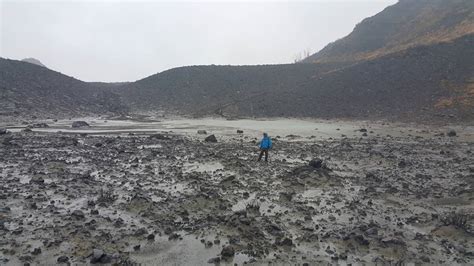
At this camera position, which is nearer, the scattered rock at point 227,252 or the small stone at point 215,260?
the small stone at point 215,260

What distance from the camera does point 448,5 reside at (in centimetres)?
6538

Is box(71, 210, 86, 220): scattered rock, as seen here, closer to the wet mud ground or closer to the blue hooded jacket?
the wet mud ground

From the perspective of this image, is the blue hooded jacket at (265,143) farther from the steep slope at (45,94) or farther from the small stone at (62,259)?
the steep slope at (45,94)

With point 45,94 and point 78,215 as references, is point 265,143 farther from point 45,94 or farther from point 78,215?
point 45,94

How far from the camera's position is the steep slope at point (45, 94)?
4000 centimetres

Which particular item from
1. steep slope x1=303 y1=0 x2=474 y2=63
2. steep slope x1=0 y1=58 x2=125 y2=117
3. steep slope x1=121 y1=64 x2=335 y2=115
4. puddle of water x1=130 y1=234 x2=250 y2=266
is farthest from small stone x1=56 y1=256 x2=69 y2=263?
steep slope x1=303 y1=0 x2=474 y2=63

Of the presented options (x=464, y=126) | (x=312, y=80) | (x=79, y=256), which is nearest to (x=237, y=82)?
(x=312, y=80)

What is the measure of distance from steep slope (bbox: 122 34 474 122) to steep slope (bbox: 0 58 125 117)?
17.0 feet

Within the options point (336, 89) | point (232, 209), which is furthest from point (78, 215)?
point (336, 89)

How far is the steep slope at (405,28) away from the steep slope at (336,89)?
6881 mm

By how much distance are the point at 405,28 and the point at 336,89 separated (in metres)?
31.6

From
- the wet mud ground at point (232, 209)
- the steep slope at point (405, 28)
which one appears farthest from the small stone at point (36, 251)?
the steep slope at point (405, 28)

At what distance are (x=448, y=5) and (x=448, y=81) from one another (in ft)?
109

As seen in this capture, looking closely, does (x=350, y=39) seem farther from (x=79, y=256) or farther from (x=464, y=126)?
(x=79, y=256)
